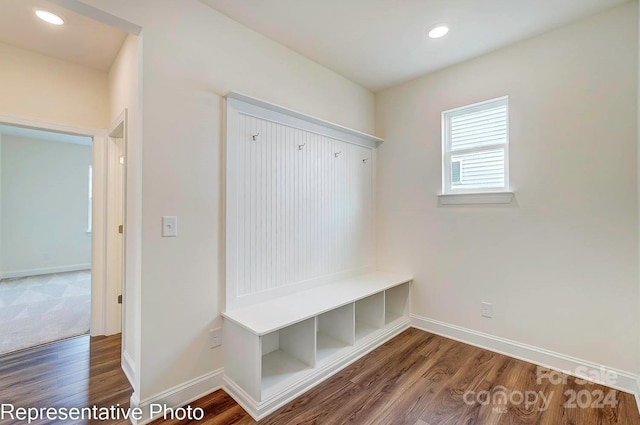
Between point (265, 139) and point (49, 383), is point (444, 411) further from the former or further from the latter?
point (49, 383)

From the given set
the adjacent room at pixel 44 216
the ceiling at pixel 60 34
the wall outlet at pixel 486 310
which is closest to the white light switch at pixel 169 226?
the ceiling at pixel 60 34

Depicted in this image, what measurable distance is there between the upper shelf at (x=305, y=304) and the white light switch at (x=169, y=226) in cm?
67

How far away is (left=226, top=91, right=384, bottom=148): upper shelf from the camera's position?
2.12 meters

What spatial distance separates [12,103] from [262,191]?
2.28m

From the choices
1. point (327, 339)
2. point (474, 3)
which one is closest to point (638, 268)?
point (474, 3)

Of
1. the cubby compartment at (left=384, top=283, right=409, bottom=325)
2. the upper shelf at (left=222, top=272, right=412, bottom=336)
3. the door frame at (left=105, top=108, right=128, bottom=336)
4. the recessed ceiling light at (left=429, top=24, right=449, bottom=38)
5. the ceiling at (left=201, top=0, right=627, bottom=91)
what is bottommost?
the cubby compartment at (left=384, top=283, right=409, bottom=325)

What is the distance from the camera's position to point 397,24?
7.06 ft

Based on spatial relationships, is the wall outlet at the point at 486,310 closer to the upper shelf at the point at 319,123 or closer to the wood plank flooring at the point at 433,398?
the wood plank flooring at the point at 433,398

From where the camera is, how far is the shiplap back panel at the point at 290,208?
213cm

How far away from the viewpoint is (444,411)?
5.81 feet

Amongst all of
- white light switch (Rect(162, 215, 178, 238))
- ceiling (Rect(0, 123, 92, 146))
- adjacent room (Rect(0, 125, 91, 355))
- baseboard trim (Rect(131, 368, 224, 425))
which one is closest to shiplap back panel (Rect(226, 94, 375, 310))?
white light switch (Rect(162, 215, 178, 238))

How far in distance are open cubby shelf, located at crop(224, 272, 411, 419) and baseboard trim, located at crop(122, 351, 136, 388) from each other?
66 centimetres

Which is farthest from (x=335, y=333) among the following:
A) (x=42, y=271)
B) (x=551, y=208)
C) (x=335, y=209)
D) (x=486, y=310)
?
(x=42, y=271)

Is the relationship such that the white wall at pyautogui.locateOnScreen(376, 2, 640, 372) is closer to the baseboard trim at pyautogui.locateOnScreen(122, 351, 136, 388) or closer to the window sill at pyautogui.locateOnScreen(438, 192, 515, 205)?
the window sill at pyautogui.locateOnScreen(438, 192, 515, 205)
